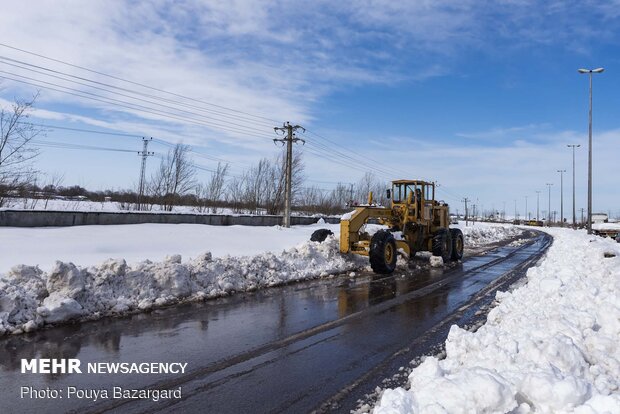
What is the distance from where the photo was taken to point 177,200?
114 feet

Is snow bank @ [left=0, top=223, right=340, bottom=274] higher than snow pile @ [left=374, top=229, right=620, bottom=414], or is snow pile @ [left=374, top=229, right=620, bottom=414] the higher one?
snow bank @ [left=0, top=223, right=340, bottom=274]

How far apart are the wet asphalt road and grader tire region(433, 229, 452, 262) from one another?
22.7 ft

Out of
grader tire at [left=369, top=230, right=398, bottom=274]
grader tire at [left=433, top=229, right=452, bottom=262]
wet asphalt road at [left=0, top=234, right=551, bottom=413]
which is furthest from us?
grader tire at [left=433, top=229, right=452, bottom=262]

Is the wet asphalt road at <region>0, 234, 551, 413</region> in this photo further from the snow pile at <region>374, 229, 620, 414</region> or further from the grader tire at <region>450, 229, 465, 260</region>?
the grader tire at <region>450, 229, 465, 260</region>

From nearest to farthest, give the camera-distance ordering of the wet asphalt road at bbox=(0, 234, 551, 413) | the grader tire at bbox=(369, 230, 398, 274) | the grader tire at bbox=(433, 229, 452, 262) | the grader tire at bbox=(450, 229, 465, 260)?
1. the wet asphalt road at bbox=(0, 234, 551, 413)
2. the grader tire at bbox=(369, 230, 398, 274)
3. the grader tire at bbox=(433, 229, 452, 262)
4. the grader tire at bbox=(450, 229, 465, 260)

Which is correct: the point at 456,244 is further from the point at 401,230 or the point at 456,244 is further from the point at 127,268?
the point at 127,268

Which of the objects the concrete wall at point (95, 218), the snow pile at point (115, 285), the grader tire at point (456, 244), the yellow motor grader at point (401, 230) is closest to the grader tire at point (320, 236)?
the yellow motor grader at point (401, 230)

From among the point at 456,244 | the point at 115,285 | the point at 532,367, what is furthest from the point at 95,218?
the point at 532,367

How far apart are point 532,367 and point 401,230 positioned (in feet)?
39.0

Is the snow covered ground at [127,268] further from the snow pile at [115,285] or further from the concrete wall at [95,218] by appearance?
the concrete wall at [95,218]

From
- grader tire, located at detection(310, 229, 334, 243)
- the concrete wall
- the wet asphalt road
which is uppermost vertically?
the concrete wall

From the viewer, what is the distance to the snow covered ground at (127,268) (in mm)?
6836

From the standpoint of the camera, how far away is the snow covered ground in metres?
6.84

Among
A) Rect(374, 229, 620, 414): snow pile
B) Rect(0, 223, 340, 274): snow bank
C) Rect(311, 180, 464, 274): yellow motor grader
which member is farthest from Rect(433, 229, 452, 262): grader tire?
Rect(374, 229, 620, 414): snow pile
